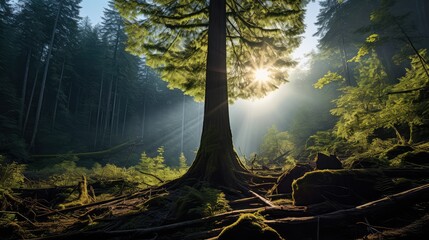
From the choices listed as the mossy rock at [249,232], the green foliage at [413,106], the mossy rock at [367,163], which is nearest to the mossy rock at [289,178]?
the mossy rock at [367,163]

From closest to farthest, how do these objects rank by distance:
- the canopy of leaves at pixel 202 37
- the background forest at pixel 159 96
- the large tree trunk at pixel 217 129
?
the large tree trunk at pixel 217 129, the canopy of leaves at pixel 202 37, the background forest at pixel 159 96

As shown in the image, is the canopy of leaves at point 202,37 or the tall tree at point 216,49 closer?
the tall tree at point 216,49

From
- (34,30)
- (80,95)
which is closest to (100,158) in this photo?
(34,30)

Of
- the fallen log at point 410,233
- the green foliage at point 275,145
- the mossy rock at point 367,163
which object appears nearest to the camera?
the fallen log at point 410,233

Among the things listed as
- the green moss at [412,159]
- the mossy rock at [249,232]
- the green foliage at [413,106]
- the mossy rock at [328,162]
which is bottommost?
the mossy rock at [249,232]

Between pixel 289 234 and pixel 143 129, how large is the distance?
52790mm

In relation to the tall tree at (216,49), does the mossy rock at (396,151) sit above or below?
below

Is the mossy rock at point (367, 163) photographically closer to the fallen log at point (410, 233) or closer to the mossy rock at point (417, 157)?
the mossy rock at point (417, 157)

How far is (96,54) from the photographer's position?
133 feet

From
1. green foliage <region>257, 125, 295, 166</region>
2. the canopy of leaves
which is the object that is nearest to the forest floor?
the canopy of leaves

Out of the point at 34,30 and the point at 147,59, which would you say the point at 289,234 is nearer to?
the point at 147,59

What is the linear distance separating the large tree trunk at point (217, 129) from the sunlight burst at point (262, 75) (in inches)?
90.7

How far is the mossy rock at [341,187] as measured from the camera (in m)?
2.88

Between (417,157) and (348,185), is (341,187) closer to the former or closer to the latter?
(348,185)
